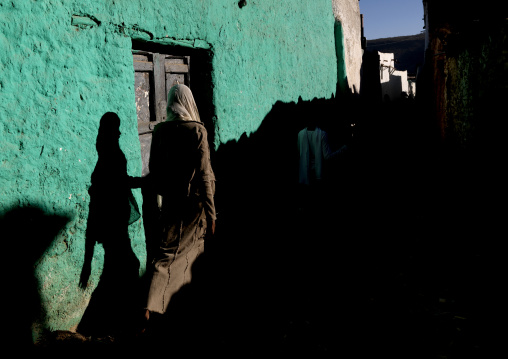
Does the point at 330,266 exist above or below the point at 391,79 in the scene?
below

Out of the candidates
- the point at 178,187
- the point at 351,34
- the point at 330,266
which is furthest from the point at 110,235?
the point at 351,34

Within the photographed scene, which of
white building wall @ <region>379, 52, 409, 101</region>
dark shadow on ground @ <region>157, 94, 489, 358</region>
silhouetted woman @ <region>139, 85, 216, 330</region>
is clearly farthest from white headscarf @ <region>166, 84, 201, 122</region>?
white building wall @ <region>379, 52, 409, 101</region>

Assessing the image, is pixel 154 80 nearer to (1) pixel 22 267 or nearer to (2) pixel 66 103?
(2) pixel 66 103

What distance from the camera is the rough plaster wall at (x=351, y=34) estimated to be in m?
10.5

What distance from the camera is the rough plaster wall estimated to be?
412 inches

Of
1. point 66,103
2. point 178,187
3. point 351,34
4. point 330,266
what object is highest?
point 351,34

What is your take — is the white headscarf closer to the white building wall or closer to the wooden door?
the wooden door

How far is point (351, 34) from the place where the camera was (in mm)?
11930

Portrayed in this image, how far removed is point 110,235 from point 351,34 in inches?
414

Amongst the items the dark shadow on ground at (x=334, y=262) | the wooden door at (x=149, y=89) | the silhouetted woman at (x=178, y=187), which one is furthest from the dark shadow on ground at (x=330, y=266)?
the wooden door at (x=149, y=89)

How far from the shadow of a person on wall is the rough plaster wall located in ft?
26.5

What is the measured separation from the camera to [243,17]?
5109 millimetres

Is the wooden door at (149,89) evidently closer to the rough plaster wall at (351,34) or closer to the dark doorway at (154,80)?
the dark doorway at (154,80)

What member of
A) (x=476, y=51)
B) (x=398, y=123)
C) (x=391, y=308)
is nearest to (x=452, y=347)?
(x=391, y=308)
